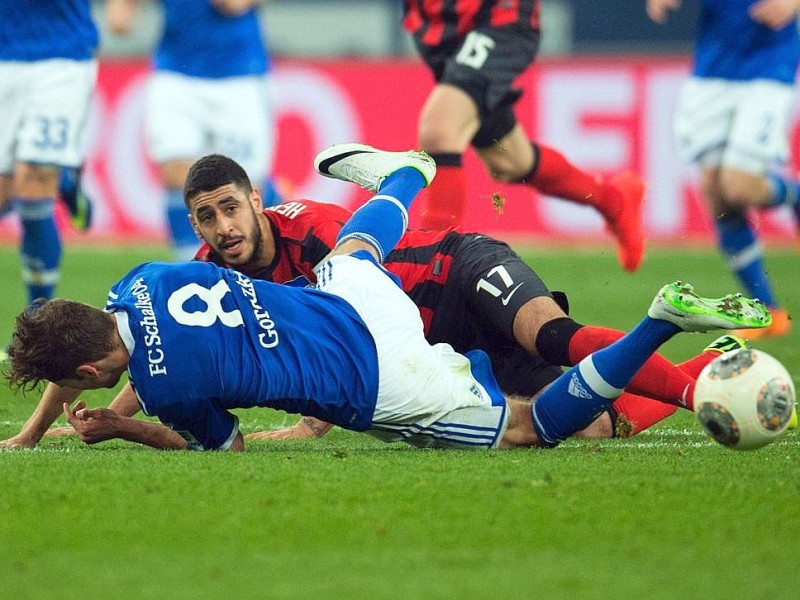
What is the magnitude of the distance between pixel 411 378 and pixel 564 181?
3347 mm

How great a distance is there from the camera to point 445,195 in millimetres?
6953

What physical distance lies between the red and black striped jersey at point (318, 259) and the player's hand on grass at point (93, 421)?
903 millimetres

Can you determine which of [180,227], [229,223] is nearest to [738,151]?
[180,227]

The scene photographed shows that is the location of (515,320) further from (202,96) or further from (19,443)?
(202,96)

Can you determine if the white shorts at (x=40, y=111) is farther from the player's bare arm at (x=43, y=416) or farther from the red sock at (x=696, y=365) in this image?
the red sock at (x=696, y=365)

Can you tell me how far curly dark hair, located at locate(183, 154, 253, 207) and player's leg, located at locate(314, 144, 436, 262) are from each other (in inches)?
15.6

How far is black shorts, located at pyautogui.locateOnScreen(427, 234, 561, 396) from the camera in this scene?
520cm

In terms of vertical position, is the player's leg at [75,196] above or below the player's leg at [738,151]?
below

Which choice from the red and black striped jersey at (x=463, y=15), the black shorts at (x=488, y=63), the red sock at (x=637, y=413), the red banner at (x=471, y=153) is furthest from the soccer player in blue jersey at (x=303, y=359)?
the red banner at (x=471, y=153)

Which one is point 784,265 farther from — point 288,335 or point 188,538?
point 188,538

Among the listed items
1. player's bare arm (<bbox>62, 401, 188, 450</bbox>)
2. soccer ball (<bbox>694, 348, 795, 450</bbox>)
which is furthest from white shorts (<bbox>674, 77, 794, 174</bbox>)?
player's bare arm (<bbox>62, 401, 188, 450</bbox>)

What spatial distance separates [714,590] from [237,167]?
286 cm

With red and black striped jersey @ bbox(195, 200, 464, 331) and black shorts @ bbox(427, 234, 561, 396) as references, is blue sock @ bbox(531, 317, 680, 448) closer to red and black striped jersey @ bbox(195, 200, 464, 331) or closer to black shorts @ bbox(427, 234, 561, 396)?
black shorts @ bbox(427, 234, 561, 396)

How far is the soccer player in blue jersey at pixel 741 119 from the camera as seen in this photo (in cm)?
902
